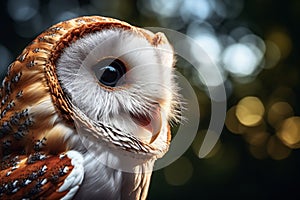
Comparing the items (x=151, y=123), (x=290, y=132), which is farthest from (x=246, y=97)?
(x=151, y=123)

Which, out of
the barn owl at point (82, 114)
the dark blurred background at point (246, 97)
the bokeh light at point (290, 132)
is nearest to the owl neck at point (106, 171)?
the barn owl at point (82, 114)

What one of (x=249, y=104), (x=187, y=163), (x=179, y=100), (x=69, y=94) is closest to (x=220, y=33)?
(x=249, y=104)

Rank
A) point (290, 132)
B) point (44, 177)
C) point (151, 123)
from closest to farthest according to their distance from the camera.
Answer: point (44, 177)
point (151, 123)
point (290, 132)

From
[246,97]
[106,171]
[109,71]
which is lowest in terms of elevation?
[246,97]

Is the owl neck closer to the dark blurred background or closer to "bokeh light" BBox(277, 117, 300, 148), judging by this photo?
the dark blurred background

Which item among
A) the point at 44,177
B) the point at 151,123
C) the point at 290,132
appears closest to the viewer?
the point at 44,177

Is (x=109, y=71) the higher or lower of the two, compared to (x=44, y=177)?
higher

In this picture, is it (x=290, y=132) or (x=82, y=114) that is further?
(x=290, y=132)

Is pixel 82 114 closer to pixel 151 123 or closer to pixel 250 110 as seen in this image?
pixel 151 123

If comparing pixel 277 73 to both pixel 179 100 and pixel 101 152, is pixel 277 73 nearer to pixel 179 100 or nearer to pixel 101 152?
pixel 179 100
